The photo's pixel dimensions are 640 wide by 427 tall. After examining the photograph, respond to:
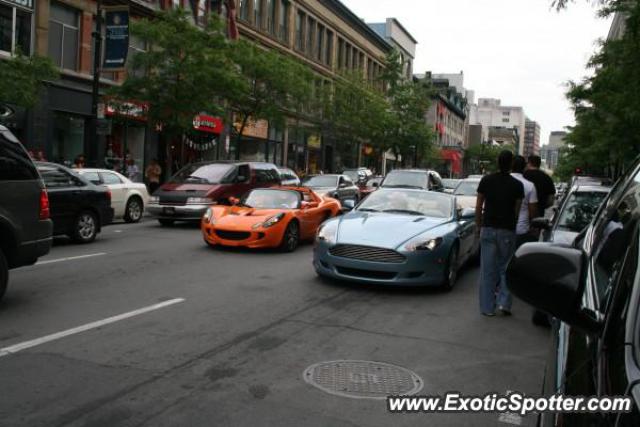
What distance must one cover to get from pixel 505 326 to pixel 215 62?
18.0 m

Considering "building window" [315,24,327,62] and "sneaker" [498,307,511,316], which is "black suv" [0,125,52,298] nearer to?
"sneaker" [498,307,511,316]

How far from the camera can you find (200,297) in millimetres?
7715

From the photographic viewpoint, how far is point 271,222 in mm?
11945

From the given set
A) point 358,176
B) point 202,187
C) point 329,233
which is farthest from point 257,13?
point 329,233

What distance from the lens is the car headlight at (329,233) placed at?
8611 mm

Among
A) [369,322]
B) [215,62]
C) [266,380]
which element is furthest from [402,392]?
[215,62]

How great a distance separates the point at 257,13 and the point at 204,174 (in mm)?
23542

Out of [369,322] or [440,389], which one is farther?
[369,322]

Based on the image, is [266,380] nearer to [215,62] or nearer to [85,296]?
[85,296]

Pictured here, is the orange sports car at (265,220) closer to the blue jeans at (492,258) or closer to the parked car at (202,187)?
the parked car at (202,187)

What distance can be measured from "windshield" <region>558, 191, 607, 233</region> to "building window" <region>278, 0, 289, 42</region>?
3561 centimetres

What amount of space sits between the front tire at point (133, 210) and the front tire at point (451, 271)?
11135 millimetres

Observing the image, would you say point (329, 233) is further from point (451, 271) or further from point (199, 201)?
point (199, 201)

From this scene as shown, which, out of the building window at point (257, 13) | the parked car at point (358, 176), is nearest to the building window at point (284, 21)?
the building window at point (257, 13)
